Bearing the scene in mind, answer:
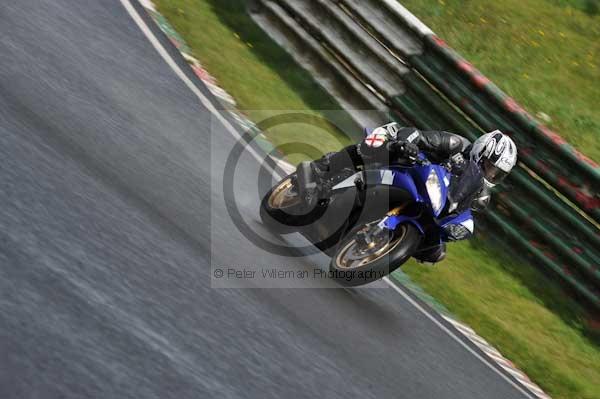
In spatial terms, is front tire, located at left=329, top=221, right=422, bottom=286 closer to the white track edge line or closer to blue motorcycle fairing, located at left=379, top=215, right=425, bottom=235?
blue motorcycle fairing, located at left=379, top=215, right=425, bottom=235

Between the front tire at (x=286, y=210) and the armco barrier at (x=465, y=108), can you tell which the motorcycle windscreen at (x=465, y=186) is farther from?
the armco barrier at (x=465, y=108)

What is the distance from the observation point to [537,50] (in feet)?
45.5

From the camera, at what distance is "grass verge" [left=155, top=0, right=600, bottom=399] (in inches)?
336

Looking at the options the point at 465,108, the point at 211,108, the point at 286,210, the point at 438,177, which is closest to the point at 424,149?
the point at 438,177

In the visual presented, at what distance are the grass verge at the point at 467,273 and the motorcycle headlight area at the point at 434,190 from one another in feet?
6.05

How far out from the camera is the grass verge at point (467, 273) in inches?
336

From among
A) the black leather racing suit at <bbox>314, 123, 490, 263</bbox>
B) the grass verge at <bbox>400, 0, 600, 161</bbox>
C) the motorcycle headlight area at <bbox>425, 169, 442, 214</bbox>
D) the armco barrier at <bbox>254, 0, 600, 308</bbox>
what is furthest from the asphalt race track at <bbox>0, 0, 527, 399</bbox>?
the grass verge at <bbox>400, 0, 600, 161</bbox>

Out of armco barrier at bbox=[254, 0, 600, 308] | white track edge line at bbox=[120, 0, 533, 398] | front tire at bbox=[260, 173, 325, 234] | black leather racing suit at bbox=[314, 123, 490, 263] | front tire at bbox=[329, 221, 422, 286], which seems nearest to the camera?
front tire at bbox=[329, 221, 422, 286]

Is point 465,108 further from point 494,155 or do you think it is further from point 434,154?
point 494,155

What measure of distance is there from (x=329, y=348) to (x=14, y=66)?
3.65 metres

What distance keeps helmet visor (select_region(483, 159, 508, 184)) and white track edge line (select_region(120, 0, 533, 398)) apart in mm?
1450

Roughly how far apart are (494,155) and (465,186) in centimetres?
35

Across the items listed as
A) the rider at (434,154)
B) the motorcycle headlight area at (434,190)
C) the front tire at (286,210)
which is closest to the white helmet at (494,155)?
the rider at (434,154)

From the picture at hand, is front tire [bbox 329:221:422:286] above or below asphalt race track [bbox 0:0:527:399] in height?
below
